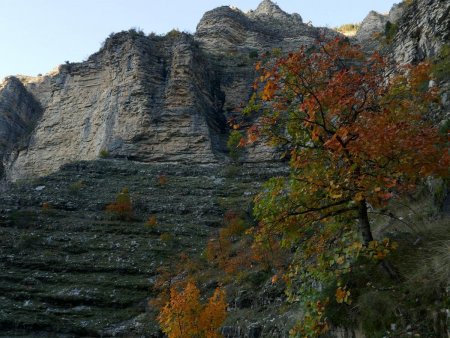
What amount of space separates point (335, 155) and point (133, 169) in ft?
105

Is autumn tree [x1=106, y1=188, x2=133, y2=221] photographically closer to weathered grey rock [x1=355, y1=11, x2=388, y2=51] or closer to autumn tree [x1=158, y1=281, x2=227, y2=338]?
autumn tree [x1=158, y1=281, x2=227, y2=338]

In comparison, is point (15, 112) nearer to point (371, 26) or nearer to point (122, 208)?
point (122, 208)

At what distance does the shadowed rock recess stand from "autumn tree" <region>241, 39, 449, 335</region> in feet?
20.4

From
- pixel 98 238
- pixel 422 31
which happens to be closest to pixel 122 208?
pixel 98 238

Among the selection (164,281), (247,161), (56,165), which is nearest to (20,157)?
(56,165)

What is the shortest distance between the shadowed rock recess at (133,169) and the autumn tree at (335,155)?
621cm

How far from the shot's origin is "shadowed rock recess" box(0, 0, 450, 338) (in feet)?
62.2

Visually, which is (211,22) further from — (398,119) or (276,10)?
(398,119)

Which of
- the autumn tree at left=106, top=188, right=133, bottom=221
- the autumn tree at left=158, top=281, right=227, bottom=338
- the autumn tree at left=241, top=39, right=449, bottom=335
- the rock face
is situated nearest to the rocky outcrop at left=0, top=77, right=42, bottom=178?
the rock face

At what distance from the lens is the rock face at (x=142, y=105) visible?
4122 cm

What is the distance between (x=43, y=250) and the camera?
2427cm

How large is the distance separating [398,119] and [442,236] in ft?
5.65

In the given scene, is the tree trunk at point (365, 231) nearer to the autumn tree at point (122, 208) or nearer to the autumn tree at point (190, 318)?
the autumn tree at point (190, 318)

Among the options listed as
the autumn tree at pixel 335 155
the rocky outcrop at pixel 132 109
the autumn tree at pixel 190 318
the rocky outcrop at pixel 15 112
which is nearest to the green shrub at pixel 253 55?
the rocky outcrop at pixel 132 109
